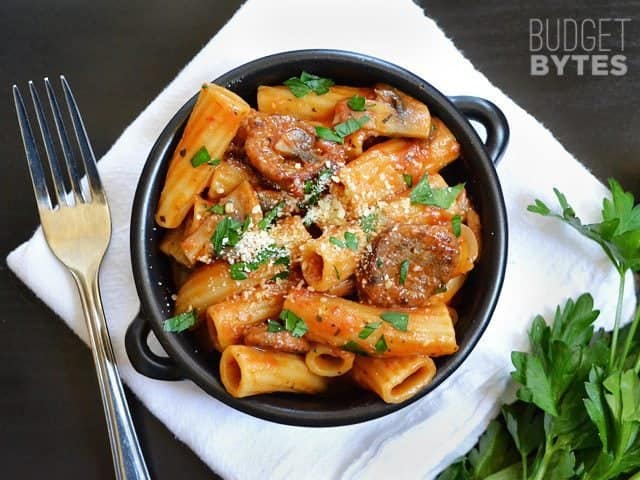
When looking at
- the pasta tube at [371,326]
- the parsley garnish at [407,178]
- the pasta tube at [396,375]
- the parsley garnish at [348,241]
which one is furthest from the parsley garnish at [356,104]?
the pasta tube at [396,375]

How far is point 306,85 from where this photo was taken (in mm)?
1768

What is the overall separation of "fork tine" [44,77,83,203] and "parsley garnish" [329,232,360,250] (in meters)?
0.70

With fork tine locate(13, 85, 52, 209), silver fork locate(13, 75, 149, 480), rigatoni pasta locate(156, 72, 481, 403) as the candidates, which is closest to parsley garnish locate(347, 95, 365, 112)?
rigatoni pasta locate(156, 72, 481, 403)

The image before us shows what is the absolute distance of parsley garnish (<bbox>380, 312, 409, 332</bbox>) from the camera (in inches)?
63.4

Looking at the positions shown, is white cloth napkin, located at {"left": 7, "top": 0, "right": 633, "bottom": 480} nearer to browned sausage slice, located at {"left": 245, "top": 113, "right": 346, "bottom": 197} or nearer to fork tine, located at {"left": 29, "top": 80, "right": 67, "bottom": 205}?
fork tine, located at {"left": 29, "top": 80, "right": 67, "bottom": 205}

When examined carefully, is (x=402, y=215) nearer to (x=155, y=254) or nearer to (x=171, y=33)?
(x=155, y=254)

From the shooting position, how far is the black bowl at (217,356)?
168 centimetres

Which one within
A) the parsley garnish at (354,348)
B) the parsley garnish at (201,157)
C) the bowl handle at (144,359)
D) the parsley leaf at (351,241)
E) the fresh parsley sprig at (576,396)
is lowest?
the fresh parsley sprig at (576,396)

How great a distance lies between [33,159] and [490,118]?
42.5 inches

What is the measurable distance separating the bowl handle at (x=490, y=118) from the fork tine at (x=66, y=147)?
904mm

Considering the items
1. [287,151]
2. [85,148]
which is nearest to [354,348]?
[287,151]

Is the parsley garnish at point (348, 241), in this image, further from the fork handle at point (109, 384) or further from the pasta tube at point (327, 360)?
the fork handle at point (109, 384)

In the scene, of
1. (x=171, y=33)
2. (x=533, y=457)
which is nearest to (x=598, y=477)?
(x=533, y=457)

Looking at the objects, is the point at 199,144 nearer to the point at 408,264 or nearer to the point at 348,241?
the point at 348,241
